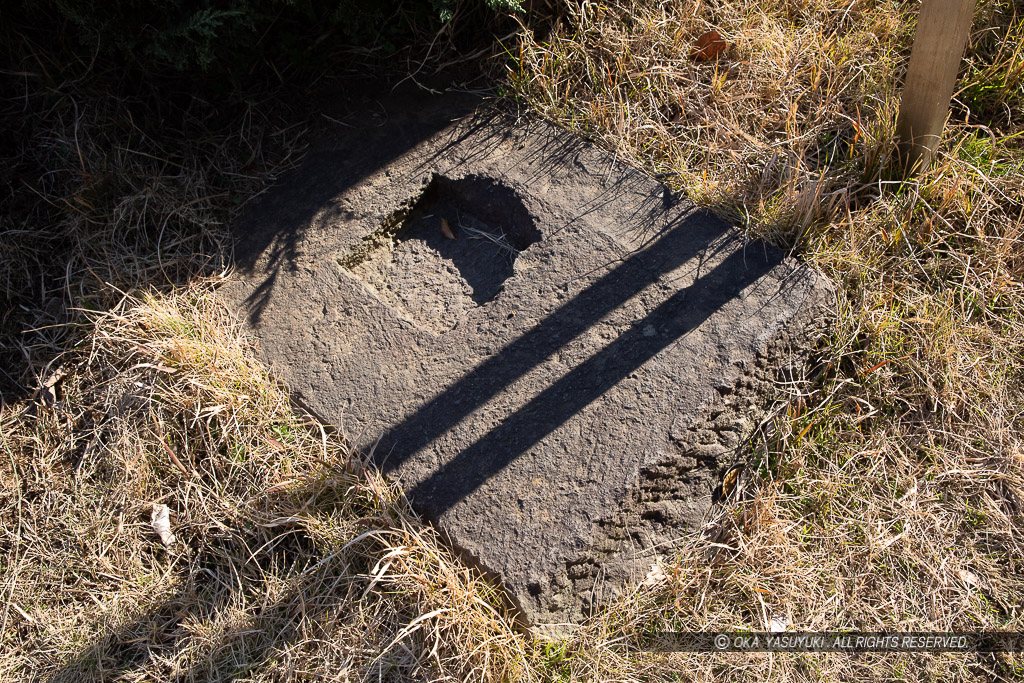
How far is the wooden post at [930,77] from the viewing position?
2.04m

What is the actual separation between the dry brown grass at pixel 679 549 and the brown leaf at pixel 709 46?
39 mm

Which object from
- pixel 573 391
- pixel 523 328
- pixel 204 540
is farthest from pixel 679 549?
pixel 204 540

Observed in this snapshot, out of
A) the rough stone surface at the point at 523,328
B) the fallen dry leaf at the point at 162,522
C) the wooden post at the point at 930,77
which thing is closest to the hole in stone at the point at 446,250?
the rough stone surface at the point at 523,328

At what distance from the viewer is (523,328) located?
2.16 meters

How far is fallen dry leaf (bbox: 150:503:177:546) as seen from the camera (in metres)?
2.09

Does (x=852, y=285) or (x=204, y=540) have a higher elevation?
(x=852, y=285)

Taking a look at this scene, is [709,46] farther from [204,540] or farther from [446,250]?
[204,540]

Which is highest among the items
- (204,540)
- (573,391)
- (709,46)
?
(709,46)

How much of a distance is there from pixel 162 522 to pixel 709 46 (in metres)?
2.53

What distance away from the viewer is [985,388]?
2119 mm

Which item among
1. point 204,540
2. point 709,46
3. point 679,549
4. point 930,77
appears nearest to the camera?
point 679,549

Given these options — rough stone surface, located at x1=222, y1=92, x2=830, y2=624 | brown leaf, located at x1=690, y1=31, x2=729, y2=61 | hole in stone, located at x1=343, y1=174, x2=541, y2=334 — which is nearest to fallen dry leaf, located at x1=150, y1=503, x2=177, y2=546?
rough stone surface, located at x1=222, y1=92, x2=830, y2=624

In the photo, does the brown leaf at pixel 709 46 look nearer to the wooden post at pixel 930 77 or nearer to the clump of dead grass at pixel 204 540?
the wooden post at pixel 930 77

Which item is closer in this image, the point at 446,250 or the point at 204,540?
the point at 204,540
